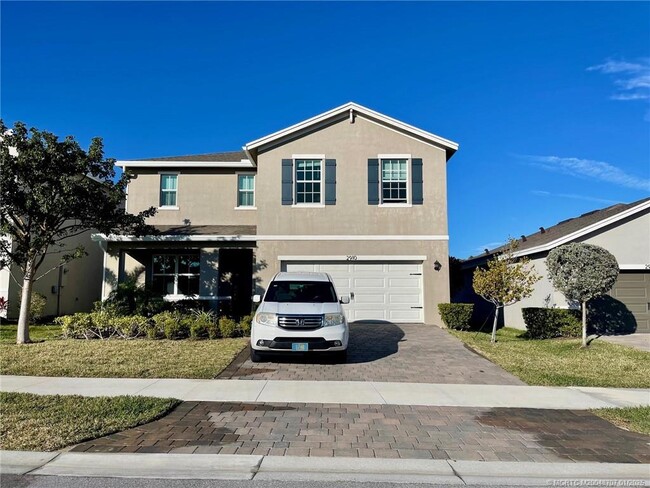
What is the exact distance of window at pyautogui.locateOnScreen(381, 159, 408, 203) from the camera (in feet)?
53.6

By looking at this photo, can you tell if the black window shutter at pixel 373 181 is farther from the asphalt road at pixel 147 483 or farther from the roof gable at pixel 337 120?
the asphalt road at pixel 147 483

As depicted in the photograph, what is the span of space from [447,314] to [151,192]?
1207 cm

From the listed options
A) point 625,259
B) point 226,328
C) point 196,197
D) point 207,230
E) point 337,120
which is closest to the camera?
point 226,328

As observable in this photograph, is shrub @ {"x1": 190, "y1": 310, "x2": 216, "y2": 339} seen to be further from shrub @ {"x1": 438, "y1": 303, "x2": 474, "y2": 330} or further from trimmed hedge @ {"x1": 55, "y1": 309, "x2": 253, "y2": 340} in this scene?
shrub @ {"x1": 438, "y1": 303, "x2": 474, "y2": 330}

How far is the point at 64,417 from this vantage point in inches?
233

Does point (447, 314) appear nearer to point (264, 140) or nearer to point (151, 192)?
point (264, 140)

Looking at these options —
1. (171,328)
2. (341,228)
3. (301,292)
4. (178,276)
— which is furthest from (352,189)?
(171,328)

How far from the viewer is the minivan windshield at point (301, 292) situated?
402 inches

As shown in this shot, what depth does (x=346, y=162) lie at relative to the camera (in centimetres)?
1647

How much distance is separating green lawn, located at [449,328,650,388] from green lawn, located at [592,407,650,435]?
1.65 m

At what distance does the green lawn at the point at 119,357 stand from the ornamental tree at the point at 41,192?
4.96 feet

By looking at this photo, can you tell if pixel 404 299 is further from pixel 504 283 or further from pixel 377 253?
pixel 504 283

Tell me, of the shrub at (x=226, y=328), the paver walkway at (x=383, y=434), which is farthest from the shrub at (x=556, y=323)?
the shrub at (x=226, y=328)

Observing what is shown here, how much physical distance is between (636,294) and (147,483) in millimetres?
16314
